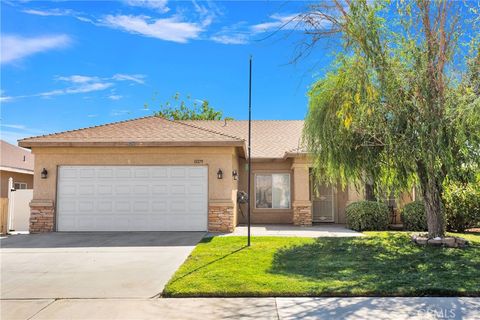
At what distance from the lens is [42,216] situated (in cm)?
1319

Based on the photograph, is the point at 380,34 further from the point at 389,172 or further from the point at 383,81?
the point at 389,172

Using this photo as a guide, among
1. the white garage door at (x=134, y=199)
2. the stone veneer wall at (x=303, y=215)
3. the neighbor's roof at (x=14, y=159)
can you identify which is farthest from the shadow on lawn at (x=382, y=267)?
the neighbor's roof at (x=14, y=159)

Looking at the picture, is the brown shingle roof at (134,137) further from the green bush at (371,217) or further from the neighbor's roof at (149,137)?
the green bush at (371,217)

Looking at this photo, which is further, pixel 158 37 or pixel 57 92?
pixel 57 92

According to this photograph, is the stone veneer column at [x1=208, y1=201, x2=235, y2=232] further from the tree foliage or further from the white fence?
the tree foliage

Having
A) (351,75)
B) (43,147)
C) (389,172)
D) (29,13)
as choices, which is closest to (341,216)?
(389,172)

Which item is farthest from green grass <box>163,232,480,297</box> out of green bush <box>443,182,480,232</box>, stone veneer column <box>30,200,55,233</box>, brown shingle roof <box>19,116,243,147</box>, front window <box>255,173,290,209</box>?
stone veneer column <box>30,200,55,233</box>

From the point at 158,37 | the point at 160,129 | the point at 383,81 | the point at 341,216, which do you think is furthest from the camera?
the point at 341,216

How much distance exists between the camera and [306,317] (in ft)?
16.3

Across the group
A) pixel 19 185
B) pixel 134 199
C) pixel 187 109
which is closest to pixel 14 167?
pixel 19 185

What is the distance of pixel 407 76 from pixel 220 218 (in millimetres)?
7311

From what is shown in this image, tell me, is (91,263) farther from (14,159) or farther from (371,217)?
(14,159)

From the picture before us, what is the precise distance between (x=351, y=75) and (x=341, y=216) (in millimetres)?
9159

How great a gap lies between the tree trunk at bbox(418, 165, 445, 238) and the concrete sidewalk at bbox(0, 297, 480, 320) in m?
4.42
